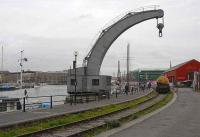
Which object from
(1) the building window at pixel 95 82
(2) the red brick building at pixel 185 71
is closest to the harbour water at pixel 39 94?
(1) the building window at pixel 95 82

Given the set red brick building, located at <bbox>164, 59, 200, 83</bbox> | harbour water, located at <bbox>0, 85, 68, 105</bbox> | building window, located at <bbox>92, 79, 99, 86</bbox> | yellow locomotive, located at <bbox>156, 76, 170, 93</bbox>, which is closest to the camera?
harbour water, located at <bbox>0, 85, 68, 105</bbox>

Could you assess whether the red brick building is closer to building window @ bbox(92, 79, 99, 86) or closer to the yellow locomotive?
the yellow locomotive

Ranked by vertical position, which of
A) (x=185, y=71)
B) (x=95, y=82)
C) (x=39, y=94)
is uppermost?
(x=185, y=71)

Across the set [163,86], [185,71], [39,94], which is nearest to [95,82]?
[163,86]

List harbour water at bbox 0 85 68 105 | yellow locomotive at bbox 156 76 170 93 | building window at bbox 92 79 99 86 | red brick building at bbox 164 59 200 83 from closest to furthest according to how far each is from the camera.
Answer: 1. harbour water at bbox 0 85 68 105
2. building window at bbox 92 79 99 86
3. yellow locomotive at bbox 156 76 170 93
4. red brick building at bbox 164 59 200 83

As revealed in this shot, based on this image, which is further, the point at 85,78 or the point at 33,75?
the point at 33,75

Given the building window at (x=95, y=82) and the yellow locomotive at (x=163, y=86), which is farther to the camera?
the yellow locomotive at (x=163, y=86)

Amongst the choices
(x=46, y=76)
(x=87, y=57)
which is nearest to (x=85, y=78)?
(x=87, y=57)

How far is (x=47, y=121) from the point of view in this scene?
2120 cm

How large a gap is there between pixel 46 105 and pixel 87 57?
55.7 feet

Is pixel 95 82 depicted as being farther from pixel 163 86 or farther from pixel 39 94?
pixel 39 94

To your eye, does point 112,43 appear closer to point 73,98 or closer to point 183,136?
point 73,98

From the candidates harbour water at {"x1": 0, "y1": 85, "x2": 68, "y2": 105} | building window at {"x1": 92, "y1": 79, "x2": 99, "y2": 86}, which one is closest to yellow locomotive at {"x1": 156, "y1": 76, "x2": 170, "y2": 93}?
harbour water at {"x1": 0, "y1": 85, "x2": 68, "y2": 105}

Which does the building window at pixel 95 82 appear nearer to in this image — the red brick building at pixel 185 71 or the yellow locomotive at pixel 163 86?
the yellow locomotive at pixel 163 86
